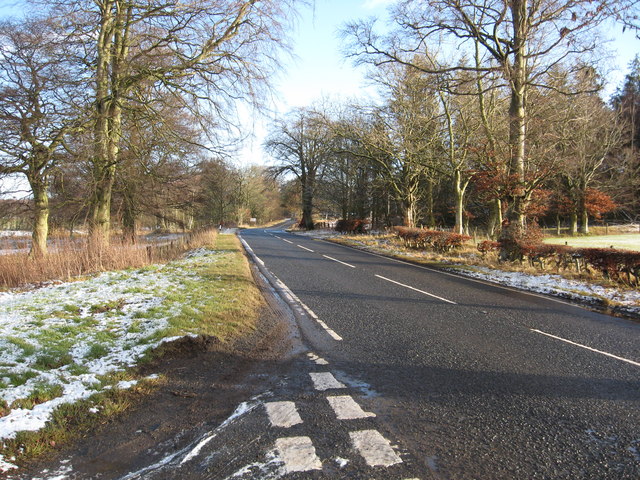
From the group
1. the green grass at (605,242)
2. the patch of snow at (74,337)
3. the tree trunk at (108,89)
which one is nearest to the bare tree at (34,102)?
the tree trunk at (108,89)

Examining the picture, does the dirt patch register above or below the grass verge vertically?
below

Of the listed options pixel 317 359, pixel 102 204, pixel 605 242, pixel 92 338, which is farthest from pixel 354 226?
pixel 92 338

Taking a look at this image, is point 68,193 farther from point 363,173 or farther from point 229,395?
point 363,173

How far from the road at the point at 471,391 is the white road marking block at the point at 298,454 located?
16 mm

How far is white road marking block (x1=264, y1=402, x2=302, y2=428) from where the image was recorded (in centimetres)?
324

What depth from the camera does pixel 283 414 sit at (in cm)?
339

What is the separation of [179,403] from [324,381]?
143 centimetres

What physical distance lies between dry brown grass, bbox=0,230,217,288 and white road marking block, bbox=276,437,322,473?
33.8ft

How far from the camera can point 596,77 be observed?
15.4 m

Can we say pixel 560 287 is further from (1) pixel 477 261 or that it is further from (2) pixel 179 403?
(2) pixel 179 403

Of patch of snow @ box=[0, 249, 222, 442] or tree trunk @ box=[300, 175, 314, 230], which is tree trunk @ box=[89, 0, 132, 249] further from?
tree trunk @ box=[300, 175, 314, 230]

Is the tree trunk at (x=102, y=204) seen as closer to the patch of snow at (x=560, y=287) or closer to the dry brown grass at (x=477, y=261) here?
the dry brown grass at (x=477, y=261)

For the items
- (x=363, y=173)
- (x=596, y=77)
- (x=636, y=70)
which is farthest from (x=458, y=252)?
(x=636, y=70)

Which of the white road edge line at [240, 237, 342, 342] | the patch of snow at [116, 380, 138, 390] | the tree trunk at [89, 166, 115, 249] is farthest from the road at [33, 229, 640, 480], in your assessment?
the tree trunk at [89, 166, 115, 249]
